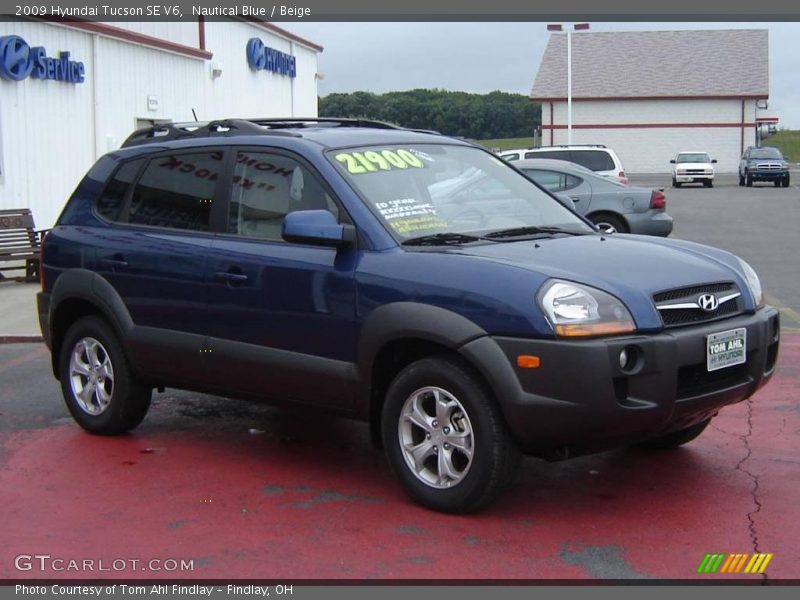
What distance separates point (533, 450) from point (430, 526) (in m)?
0.59

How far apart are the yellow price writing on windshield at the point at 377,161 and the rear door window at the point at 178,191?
0.86 m

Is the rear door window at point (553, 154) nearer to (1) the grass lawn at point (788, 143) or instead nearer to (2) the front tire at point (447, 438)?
(2) the front tire at point (447, 438)

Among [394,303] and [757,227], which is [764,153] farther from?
[394,303]

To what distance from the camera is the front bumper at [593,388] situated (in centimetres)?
489

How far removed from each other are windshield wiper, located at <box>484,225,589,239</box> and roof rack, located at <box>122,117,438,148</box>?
1.19 metres

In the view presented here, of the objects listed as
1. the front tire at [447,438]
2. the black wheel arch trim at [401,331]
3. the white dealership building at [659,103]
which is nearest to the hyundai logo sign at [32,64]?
the black wheel arch trim at [401,331]

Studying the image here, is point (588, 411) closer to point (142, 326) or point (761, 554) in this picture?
point (761, 554)

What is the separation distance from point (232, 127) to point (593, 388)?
117 inches

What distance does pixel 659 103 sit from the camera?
208 feet

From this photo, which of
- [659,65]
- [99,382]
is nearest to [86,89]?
[99,382]

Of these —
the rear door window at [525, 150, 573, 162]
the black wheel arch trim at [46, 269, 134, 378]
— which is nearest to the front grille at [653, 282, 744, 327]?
the black wheel arch trim at [46, 269, 134, 378]

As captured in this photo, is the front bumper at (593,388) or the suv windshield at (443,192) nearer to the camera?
the front bumper at (593,388)

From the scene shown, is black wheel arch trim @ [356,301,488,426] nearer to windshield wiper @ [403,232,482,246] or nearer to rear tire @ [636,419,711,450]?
windshield wiper @ [403,232,482,246]

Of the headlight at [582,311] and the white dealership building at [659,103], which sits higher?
the white dealership building at [659,103]
